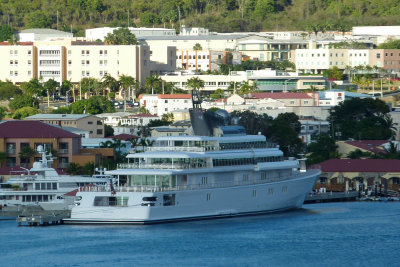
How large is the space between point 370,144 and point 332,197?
16883 mm

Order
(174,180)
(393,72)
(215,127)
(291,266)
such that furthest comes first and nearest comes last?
1. (393,72)
2. (215,127)
3. (174,180)
4. (291,266)

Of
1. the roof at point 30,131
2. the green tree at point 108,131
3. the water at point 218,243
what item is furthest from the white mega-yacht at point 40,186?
the green tree at point 108,131

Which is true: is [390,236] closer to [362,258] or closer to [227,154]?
[362,258]

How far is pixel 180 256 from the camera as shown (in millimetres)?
62281

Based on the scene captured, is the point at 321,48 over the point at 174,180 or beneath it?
over

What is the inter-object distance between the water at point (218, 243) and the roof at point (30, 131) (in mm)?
18442

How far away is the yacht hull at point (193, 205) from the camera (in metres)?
70.7

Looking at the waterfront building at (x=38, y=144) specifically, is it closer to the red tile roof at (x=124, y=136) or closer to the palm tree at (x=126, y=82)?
the red tile roof at (x=124, y=136)

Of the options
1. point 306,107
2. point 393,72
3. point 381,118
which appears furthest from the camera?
point 393,72

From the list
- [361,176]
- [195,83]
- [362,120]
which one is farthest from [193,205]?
[195,83]

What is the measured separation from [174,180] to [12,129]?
1002 inches

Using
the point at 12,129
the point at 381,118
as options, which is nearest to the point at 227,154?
the point at 12,129

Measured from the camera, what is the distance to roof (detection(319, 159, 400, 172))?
303ft

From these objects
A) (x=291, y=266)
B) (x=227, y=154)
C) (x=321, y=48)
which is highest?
(x=321, y=48)
